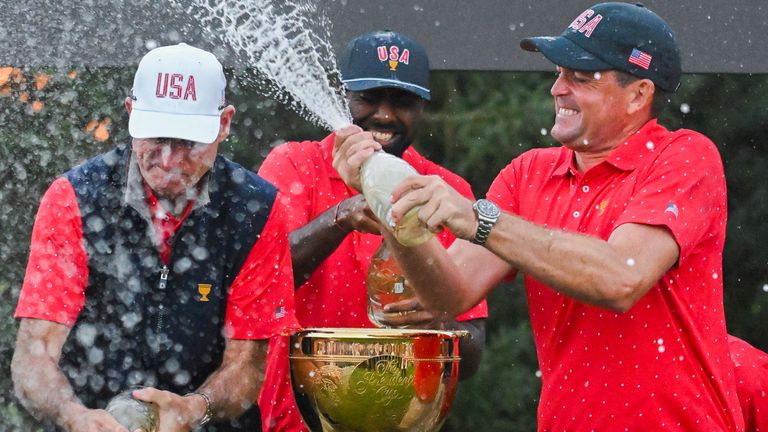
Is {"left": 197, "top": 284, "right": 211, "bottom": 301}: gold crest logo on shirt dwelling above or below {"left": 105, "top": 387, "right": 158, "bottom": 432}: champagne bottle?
above

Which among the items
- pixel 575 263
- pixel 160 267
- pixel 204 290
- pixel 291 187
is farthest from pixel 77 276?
pixel 575 263

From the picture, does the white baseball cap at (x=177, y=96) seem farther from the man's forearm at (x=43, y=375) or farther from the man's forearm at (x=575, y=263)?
the man's forearm at (x=575, y=263)

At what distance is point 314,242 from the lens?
168 inches

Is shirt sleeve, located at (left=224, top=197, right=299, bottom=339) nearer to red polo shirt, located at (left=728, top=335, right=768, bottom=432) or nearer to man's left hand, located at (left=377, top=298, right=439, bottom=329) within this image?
man's left hand, located at (left=377, top=298, right=439, bottom=329)

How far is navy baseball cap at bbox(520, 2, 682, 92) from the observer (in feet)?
12.9

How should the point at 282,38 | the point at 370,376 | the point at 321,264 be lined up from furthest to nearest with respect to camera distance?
the point at 321,264 → the point at 282,38 → the point at 370,376

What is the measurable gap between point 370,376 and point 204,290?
0.72 m

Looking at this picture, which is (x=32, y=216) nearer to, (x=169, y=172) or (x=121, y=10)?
(x=121, y=10)

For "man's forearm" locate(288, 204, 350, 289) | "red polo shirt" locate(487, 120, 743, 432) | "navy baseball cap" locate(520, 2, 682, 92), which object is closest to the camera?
"red polo shirt" locate(487, 120, 743, 432)

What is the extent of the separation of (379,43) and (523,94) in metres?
2.59

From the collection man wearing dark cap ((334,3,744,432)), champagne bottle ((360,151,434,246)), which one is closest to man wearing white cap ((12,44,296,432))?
man wearing dark cap ((334,3,744,432))

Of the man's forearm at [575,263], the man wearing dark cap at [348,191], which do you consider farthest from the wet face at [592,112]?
the man wearing dark cap at [348,191]

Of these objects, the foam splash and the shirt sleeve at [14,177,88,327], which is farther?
the foam splash

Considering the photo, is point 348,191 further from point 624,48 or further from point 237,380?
point 624,48
